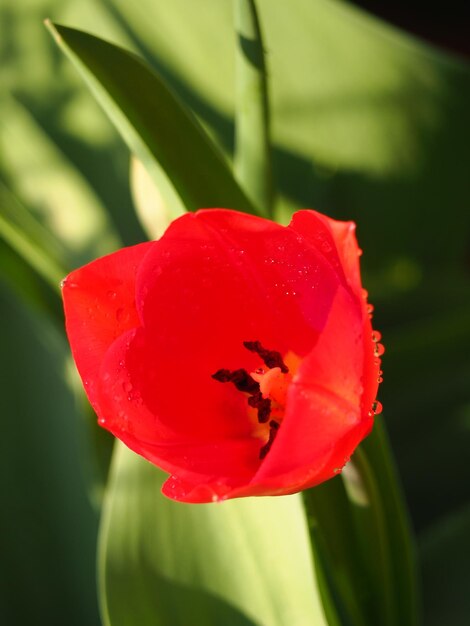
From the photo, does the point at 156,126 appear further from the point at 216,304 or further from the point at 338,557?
the point at 338,557

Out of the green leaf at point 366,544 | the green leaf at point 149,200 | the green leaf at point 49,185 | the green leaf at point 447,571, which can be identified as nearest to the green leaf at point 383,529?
the green leaf at point 366,544

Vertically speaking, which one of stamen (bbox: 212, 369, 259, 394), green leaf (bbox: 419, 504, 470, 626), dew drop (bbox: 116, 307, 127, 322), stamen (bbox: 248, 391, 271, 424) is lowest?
green leaf (bbox: 419, 504, 470, 626)

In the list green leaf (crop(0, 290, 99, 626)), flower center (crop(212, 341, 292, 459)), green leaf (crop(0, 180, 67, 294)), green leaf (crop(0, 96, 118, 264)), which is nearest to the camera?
flower center (crop(212, 341, 292, 459))

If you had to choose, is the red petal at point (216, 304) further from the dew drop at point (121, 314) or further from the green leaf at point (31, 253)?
the green leaf at point (31, 253)

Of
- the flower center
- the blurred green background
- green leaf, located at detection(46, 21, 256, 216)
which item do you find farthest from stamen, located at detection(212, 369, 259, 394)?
the blurred green background

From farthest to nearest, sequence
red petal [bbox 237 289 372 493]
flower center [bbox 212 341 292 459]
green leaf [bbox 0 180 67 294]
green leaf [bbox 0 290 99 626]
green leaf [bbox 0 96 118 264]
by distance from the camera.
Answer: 1. green leaf [bbox 0 96 118 264]
2. green leaf [bbox 0 290 99 626]
3. green leaf [bbox 0 180 67 294]
4. flower center [bbox 212 341 292 459]
5. red petal [bbox 237 289 372 493]

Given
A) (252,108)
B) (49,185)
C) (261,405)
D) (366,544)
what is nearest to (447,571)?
(366,544)

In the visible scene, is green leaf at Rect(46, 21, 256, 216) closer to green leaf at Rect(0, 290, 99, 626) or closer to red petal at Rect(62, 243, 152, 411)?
red petal at Rect(62, 243, 152, 411)
